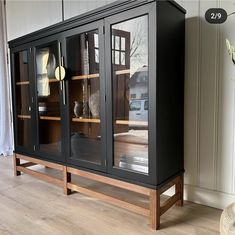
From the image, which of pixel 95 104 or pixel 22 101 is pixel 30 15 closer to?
pixel 22 101

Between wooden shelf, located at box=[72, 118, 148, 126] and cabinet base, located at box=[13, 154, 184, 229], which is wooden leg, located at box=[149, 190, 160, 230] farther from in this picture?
wooden shelf, located at box=[72, 118, 148, 126]

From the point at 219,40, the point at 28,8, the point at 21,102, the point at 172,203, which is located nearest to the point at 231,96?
the point at 219,40

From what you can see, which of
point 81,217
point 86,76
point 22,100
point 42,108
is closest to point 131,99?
point 86,76

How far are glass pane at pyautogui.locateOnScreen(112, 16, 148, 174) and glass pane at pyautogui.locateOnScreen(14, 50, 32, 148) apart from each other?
1.06m

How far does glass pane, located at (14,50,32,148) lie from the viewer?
2209mm

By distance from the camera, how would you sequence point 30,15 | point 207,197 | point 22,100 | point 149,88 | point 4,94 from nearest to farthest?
1. point 149,88
2. point 207,197
3. point 22,100
4. point 30,15
5. point 4,94

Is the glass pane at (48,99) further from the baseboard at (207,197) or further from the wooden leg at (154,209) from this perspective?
the baseboard at (207,197)

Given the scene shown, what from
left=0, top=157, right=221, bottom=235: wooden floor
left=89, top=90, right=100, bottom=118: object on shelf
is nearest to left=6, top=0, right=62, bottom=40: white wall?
left=89, top=90, right=100, bottom=118: object on shelf

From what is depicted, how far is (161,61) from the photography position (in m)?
1.32

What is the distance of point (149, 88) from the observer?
4.32 feet

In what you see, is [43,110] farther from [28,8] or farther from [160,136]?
[28,8]

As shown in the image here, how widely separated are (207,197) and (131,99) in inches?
34.6

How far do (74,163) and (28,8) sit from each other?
7.06 feet

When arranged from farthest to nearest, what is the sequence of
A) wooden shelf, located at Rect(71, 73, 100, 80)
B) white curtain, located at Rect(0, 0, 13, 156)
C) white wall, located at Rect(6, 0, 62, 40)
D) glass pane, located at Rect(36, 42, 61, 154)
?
white curtain, located at Rect(0, 0, 13, 156) → white wall, located at Rect(6, 0, 62, 40) → glass pane, located at Rect(36, 42, 61, 154) → wooden shelf, located at Rect(71, 73, 100, 80)
